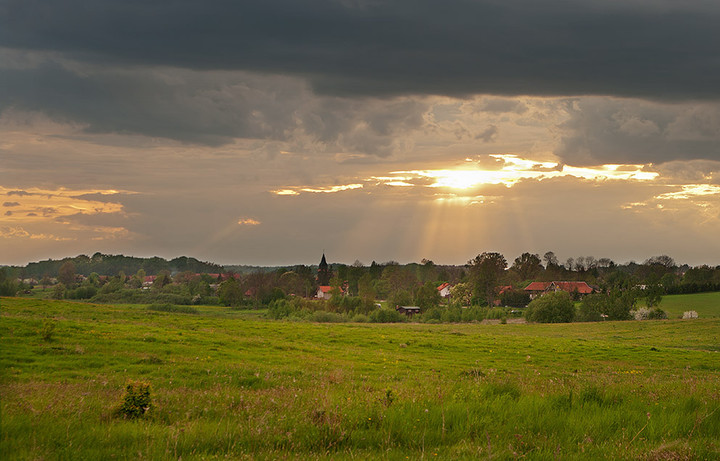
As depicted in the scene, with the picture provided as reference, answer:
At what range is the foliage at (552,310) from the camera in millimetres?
102062

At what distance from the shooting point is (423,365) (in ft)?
101

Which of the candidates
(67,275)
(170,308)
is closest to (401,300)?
(170,308)

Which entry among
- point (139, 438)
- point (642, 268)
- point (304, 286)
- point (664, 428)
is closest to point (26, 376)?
point (139, 438)

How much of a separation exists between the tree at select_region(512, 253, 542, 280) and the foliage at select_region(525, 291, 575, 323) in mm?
79737

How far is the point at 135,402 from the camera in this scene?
28.1 feet

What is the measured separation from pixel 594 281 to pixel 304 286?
107301 mm

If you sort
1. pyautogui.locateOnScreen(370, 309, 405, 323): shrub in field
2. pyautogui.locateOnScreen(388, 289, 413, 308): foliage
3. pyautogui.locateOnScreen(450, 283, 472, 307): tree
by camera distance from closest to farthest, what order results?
pyautogui.locateOnScreen(370, 309, 405, 323): shrub in field
pyautogui.locateOnScreen(450, 283, 472, 307): tree
pyautogui.locateOnScreen(388, 289, 413, 308): foliage

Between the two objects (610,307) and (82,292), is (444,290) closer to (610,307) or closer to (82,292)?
(610,307)

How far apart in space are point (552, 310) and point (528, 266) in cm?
8482

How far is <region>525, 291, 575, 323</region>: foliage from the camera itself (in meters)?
102

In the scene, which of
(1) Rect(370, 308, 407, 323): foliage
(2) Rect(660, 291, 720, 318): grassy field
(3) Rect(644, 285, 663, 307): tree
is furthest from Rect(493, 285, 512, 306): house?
(3) Rect(644, 285, 663, 307): tree

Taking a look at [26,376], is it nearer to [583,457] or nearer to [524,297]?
[583,457]

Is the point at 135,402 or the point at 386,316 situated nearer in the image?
the point at 135,402

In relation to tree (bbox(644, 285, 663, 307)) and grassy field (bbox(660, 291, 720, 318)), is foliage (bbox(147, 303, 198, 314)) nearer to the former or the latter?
tree (bbox(644, 285, 663, 307))
